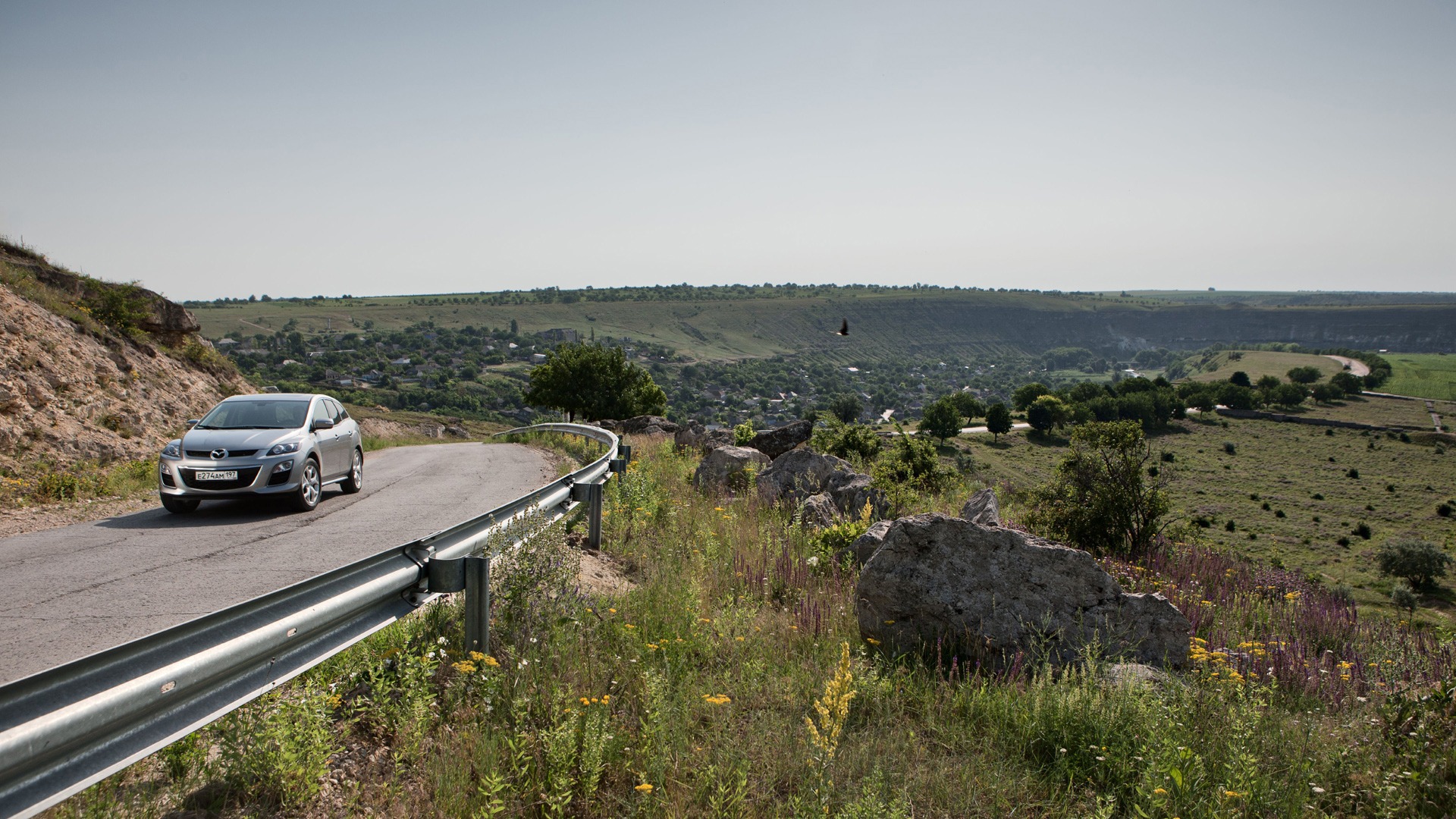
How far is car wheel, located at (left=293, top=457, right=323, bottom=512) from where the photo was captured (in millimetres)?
10773

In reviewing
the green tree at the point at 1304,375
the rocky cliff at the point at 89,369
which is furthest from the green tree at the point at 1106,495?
the green tree at the point at 1304,375

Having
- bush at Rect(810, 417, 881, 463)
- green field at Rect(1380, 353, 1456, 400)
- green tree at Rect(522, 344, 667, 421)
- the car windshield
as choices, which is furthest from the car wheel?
green field at Rect(1380, 353, 1456, 400)

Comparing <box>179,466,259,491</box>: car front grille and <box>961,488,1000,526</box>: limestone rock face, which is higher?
<box>961,488,1000,526</box>: limestone rock face

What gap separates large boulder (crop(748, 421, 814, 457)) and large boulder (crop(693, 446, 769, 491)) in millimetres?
3496

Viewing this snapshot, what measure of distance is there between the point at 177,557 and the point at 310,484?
3491 mm

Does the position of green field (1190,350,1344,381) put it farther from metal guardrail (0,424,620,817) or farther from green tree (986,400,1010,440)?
metal guardrail (0,424,620,817)

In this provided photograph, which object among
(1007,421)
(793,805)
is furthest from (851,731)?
(1007,421)

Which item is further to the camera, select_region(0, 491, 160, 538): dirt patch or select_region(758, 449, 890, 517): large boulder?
select_region(0, 491, 160, 538): dirt patch

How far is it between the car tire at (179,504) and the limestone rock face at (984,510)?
10.3 meters

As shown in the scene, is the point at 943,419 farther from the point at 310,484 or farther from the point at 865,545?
the point at 865,545

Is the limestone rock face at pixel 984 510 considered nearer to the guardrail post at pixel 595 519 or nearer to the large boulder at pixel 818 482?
the large boulder at pixel 818 482

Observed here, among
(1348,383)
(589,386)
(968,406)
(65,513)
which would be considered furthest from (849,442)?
(1348,383)

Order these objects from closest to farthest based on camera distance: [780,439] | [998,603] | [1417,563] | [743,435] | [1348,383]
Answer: [998,603] < [780,439] < [743,435] < [1417,563] < [1348,383]

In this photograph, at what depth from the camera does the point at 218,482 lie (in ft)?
33.0
